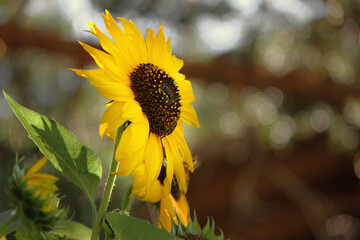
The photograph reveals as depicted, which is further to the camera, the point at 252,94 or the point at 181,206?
the point at 252,94

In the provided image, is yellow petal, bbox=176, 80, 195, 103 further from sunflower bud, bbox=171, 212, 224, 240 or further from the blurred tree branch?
the blurred tree branch

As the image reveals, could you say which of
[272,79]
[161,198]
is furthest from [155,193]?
[272,79]

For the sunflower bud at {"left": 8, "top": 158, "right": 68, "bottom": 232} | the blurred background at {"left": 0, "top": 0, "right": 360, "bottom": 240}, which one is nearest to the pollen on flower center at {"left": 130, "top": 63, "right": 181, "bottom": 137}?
the sunflower bud at {"left": 8, "top": 158, "right": 68, "bottom": 232}

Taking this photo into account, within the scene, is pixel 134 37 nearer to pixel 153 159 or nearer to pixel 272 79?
pixel 153 159

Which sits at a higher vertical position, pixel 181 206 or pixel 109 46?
pixel 109 46

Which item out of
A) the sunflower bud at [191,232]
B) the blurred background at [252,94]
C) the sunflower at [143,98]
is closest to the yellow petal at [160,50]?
the sunflower at [143,98]

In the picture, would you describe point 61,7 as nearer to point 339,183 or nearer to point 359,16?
point 359,16
